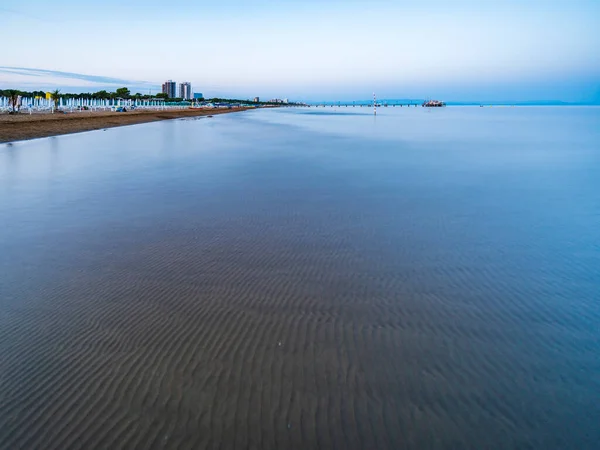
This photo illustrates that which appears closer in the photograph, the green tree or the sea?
the sea

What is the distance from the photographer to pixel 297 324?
633 centimetres

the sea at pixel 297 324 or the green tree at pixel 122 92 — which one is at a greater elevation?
the green tree at pixel 122 92

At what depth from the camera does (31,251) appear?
943 cm

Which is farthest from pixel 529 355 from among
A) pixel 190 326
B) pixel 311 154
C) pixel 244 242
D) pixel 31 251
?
pixel 311 154

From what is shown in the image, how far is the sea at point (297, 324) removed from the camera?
14.5 ft

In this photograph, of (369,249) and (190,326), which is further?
(369,249)

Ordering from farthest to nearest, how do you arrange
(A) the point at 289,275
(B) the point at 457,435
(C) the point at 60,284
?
(A) the point at 289,275
(C) the point at 60,284
(B) the point at 457,435

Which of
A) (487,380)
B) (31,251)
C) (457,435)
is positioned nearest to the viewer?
(457,435)

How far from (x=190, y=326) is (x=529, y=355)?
15.8 ft

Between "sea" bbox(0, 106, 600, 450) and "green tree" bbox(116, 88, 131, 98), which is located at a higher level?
"green tree" bbox(116, 88, 131, 98)

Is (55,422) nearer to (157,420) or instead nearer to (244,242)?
(157,420)

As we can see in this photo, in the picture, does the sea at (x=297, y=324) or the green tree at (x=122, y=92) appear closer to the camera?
the sea at (x=297, y=324)

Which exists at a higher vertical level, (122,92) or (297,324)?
(122,92)

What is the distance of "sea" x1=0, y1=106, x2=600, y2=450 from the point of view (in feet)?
14.5
